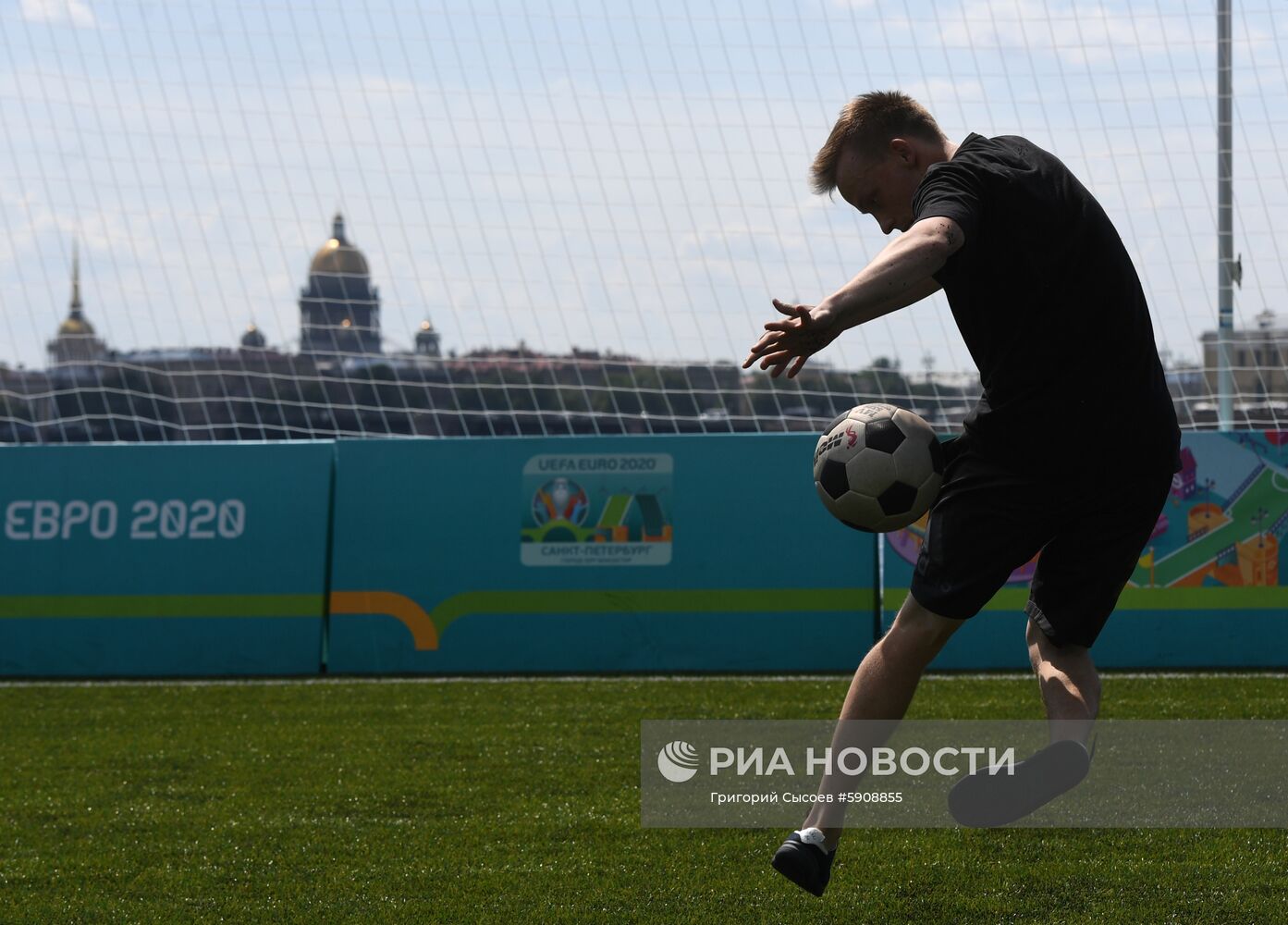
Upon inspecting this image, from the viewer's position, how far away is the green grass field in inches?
147

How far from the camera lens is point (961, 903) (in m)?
3.69

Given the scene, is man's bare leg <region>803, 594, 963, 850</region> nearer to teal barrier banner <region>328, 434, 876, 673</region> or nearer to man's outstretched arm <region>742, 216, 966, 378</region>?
man's outstretched arm <region>742, 216, 966, 378</region>

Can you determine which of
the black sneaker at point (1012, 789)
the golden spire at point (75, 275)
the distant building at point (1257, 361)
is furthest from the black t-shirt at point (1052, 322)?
the golden spire at point (75, 275)

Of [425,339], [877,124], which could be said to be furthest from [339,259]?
[877,124]

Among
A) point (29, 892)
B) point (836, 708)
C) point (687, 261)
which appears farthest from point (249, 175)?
point (29, 892)

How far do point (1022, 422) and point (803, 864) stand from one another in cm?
103

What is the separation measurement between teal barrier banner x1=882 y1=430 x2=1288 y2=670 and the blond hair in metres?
6.00

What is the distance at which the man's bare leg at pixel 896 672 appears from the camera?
122 inches

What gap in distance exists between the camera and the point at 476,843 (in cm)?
453

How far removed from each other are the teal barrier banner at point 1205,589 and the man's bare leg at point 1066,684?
567 centimetres

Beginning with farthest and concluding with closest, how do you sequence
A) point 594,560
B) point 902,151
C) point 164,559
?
point 164,559 → point 594,560 → point 902,151

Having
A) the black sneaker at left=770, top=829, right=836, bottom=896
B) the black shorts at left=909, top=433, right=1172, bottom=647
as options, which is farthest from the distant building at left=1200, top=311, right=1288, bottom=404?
the black sneaker at left=770, top=829, right=836, bottom=896

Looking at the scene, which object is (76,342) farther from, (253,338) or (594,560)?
(594,560)

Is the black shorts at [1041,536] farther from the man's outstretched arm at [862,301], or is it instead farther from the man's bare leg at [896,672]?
the man's outstretched arm at [862,301]
